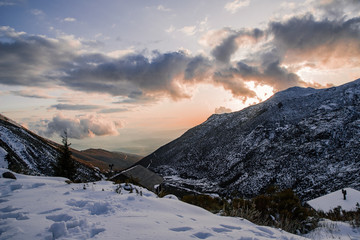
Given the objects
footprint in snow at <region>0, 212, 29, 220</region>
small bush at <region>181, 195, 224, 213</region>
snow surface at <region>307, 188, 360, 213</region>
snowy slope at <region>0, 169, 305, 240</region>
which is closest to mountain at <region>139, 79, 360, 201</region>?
snow surface at <region>307, 188, 360, 213</region>

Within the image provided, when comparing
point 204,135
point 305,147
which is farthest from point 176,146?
point 305,147

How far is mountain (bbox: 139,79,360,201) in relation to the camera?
5588 cm

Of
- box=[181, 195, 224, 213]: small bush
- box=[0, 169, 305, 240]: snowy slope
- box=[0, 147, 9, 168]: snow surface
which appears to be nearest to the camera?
box=[0, 169, 305, 240]: snowy slope

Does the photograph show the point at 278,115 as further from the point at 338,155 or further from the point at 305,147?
the point at 338,155

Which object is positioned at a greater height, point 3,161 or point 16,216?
point 16,216

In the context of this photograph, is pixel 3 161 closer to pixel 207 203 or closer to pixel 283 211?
pixel 207 203

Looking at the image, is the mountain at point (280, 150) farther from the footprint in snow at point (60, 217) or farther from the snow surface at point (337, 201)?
the footprint in snow at point (60, 217)

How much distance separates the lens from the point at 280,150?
2859 inches

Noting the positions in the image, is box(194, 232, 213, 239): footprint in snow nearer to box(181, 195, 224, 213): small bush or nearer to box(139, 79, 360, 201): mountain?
box(181, 195, 224, 213): small bush

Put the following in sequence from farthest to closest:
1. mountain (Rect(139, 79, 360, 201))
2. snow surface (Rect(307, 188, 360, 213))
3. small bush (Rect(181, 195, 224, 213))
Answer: mountain (Rect(139, 79, 360, 201)) → snow surface (Rect(307, 188, 360, 213)) → small bush (Rect(181, 195, 224, 213))

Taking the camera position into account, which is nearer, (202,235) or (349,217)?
(202,235)

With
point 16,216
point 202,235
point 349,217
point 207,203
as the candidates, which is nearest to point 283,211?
point 349,217

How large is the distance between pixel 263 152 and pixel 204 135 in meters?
46.5

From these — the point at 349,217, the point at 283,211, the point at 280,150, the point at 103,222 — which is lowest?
the point at 349,217
